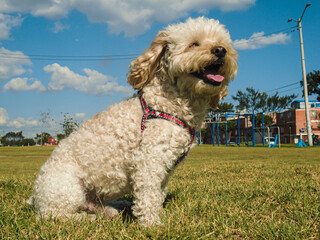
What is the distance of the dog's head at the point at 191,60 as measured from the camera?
3.20 meters

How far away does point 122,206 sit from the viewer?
4180mm

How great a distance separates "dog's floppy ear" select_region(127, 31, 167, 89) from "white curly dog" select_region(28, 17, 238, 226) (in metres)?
0.01

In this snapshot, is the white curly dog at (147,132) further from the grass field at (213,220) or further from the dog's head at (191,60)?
the grass field at (213,220)

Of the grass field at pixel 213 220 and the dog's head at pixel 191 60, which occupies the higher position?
the dog's head at pixel 191 60

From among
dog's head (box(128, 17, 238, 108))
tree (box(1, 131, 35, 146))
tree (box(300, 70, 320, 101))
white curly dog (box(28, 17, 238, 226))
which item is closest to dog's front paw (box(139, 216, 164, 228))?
white curly dog (box(28, 17, 238, 226))

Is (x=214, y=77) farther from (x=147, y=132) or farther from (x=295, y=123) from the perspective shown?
(x=295, y=123)

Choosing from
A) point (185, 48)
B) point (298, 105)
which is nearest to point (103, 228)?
point (185, 48)

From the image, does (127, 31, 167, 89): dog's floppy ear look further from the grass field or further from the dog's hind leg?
the grass field

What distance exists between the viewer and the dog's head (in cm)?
320

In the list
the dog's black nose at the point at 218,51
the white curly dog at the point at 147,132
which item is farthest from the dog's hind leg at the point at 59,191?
the dog's black nose at the point at 218,51

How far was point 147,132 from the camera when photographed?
3.17m

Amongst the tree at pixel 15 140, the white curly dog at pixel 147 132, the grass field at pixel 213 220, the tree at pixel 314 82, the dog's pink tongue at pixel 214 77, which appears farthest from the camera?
the tree at pixel 15 140

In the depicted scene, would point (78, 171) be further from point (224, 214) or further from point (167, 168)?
point (224, 214)

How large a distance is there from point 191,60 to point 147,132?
0.91 meters
